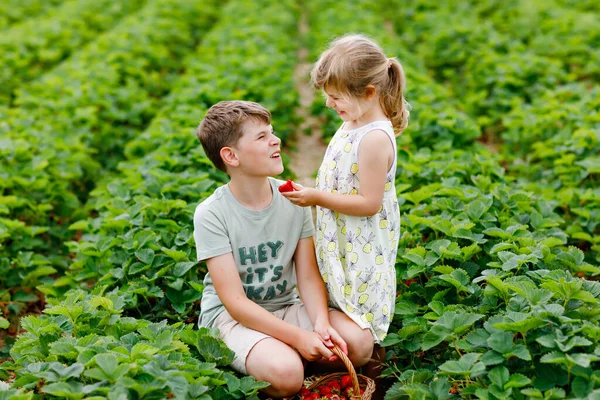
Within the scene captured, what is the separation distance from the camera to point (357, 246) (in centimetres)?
256

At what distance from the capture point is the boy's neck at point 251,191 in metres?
2.61

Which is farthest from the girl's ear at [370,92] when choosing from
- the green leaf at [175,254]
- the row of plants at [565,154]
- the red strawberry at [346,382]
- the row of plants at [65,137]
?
the row of plants at [65,137]

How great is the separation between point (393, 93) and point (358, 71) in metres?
0.21

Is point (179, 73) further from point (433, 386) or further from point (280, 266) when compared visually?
point (433, 386)

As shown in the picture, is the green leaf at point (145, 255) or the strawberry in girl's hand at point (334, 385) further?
the green leaf at point (145, 255)

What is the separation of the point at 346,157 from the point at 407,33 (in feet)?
29.5

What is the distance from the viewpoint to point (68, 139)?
523 cm

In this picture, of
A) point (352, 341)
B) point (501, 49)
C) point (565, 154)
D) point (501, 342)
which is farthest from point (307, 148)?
point (501, 342)

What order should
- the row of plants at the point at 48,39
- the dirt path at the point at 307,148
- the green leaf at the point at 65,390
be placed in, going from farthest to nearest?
1. the row of plants at the point at 48,39
2. the dirt path at the point at 307,148
3. the green leaf at the point at 65,390

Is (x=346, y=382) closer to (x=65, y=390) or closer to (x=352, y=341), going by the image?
(x=352, y=341)

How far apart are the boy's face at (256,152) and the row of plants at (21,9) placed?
10.4 m

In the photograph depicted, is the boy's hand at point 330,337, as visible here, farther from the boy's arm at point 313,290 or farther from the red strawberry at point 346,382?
the red strawberry at point 346,382

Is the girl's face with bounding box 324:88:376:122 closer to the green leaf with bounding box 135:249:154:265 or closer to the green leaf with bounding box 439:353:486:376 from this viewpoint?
the green leaf with bounding box 439:353:486:376

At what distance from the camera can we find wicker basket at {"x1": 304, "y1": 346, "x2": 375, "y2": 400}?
2354 mm
